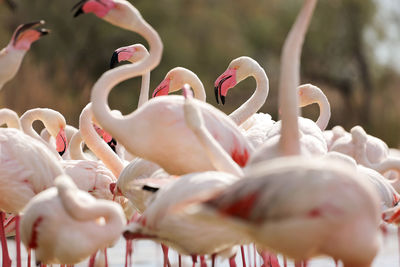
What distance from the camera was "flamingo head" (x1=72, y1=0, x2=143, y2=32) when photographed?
461cm

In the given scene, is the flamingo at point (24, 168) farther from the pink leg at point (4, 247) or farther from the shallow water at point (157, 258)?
the shallow water at point (157, 258)

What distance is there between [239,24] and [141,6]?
3655mm

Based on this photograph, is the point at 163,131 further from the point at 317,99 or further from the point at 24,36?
the point at 317,99

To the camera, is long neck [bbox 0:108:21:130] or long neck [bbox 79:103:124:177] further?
long neck [bbox 0:108:21:130]

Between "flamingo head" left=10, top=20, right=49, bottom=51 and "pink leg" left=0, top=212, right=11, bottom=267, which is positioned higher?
Answer: "flamingo head" left=10, top=20, right=49, bottom=51

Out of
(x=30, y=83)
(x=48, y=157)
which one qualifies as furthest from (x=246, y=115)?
(x=30, y=83)

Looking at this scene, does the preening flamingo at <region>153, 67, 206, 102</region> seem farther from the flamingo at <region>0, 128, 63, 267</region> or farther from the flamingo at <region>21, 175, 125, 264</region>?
the flamingo at <region>21, 175, 125, 264</region>

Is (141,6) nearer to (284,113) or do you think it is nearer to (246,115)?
(246,115)

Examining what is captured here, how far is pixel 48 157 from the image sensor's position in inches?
200

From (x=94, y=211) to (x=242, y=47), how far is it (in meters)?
17.1

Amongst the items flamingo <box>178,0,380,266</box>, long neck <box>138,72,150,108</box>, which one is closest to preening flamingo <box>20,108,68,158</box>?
long neck <box>138,72,150,108</box>

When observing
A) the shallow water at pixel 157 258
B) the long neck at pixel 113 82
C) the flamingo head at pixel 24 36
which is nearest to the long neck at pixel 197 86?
the shallow water at pixel 157 258

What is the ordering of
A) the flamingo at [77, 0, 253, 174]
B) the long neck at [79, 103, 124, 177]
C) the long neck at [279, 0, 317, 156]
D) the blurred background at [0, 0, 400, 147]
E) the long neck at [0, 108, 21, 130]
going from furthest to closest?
Result: the blurred background at [0, 0, 400, 147] < the long neck at [0, 108, 21, 130] < the long neck at [79, 103, 124, 177] < the flamingo at [77, 0, 253, 174] < the long neck at [279, 0, 317, 156]

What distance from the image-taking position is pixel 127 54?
21.5ft
